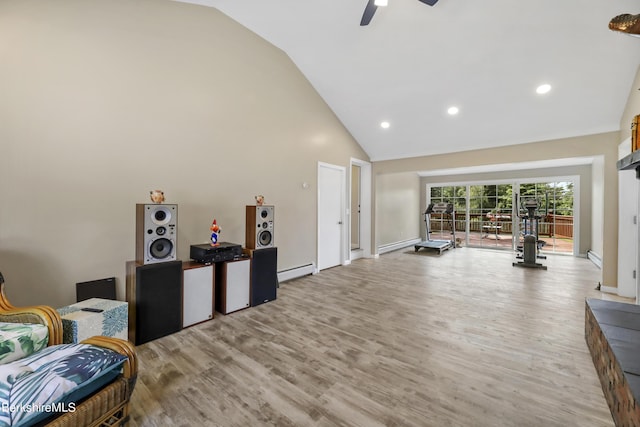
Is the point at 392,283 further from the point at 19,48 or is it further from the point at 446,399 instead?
the point at 19,48

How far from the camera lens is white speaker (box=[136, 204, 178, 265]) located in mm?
2404

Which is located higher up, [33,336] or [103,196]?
[103,196]

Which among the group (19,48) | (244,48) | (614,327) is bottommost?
(614,327)

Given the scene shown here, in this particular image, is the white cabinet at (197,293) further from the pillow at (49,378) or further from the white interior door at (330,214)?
the white interior door at (330,214)

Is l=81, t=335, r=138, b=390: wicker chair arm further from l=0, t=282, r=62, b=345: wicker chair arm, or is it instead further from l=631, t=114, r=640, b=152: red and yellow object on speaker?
l=631, t=114, r=640, b=152: red and yellow object on speaker

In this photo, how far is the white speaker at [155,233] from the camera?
2404 millimetres

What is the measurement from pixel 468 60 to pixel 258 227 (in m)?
3.63

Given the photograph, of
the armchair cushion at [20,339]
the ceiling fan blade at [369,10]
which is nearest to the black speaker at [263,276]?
the armchair cushion at [20,339]

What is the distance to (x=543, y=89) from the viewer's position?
362cm

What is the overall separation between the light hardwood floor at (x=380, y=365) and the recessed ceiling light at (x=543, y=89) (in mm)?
2898

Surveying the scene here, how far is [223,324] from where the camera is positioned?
9.19 feet

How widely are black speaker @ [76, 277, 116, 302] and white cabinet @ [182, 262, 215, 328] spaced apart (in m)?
0.67

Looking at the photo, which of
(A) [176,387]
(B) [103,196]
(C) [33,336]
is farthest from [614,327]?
(B) [103,196]

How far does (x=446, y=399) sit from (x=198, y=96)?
153 inches
